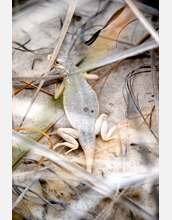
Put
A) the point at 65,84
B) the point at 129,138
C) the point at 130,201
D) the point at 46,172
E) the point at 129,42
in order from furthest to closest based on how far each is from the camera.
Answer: the point at 129,42
the point at 65,84
the point at 129,138
the point at 46,172
the point at 130,201

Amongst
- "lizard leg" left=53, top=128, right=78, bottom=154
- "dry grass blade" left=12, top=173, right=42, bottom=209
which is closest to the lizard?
→ "lizard leg" left=53, top=128, right=78, bottom=154

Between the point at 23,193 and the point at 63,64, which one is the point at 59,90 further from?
the point at 23,193

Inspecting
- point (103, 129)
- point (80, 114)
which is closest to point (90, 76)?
point (80, 114)

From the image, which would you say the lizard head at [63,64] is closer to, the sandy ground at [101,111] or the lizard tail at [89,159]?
the sandy ground at [101,111]

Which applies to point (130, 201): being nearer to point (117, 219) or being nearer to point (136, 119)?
point (117, 219)

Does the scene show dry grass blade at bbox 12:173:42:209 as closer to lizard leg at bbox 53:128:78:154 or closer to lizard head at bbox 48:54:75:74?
lizard leg at bbox 53:128:78:154

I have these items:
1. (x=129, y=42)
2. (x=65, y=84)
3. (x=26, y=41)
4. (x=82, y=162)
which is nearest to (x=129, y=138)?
(x=82, y=162)

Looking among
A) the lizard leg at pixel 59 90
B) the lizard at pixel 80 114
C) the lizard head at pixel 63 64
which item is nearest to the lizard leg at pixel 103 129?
the lizard at pixel 80 114
